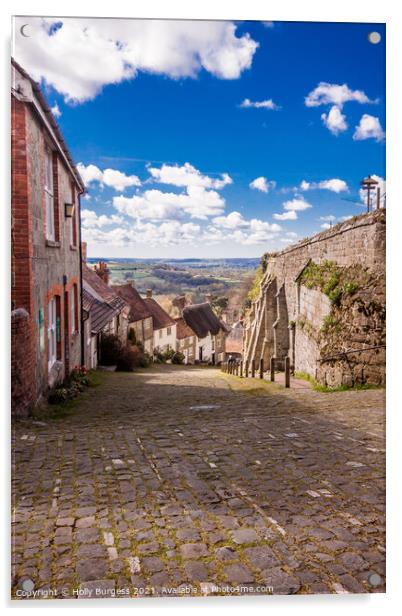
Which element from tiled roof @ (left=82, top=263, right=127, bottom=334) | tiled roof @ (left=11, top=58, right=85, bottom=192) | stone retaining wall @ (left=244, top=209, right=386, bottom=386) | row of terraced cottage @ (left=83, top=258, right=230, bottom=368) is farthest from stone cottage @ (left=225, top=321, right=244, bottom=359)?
tiled roof @ (left=11, top=58, right=85, bottom=192)

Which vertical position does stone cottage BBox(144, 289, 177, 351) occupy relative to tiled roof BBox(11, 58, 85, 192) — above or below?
below

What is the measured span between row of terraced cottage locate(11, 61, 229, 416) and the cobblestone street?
60 centimetres

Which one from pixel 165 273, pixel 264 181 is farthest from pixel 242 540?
pixel 264 181

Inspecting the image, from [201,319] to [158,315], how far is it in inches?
20.6

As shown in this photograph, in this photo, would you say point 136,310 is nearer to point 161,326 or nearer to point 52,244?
point 161,326

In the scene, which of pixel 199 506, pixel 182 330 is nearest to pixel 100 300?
pixel 182 330

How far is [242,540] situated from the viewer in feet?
8.65

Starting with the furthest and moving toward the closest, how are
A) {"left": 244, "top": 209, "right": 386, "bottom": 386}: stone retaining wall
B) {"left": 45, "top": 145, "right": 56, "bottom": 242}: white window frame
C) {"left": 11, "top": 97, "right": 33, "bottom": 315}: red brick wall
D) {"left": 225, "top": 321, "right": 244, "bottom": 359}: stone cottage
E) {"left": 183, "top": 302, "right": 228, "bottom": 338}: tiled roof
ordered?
{"left": 225, "top": 321, "right": 244, "bottom": 359}: stone cottage, {"left": 244, "top": 209, "right": 386, "bottom": 386}: stone retaining wall, {"left": 45, "top": 145, "right": 56, "bottom": 242}: white window frame, {"left": 183, "top": 302, "right": 228, "bottom": 338}: tiled roof, {"left": 11, "top": 97, "right": 33, "bottom": 315}: red brick wall

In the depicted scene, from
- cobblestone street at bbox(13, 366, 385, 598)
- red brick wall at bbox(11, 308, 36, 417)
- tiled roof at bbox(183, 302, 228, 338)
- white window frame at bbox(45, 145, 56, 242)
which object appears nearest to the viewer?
cobblestone street at bbox(13, 366, 385, 598)

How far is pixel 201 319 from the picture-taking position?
456 centimetres

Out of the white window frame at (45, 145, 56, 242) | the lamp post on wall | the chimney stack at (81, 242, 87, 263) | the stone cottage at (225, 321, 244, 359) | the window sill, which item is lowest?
the stone cottage at (225, 321, 244, 359)

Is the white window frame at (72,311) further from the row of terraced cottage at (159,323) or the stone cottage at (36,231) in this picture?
the stone cottage at (36,231)

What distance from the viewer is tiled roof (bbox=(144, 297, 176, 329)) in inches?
158

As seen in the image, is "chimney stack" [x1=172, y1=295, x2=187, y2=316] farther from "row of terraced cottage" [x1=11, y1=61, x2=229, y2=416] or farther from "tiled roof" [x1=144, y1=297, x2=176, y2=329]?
"tiled roof" [x1=144, y1=297, x2=176, y2=329]
